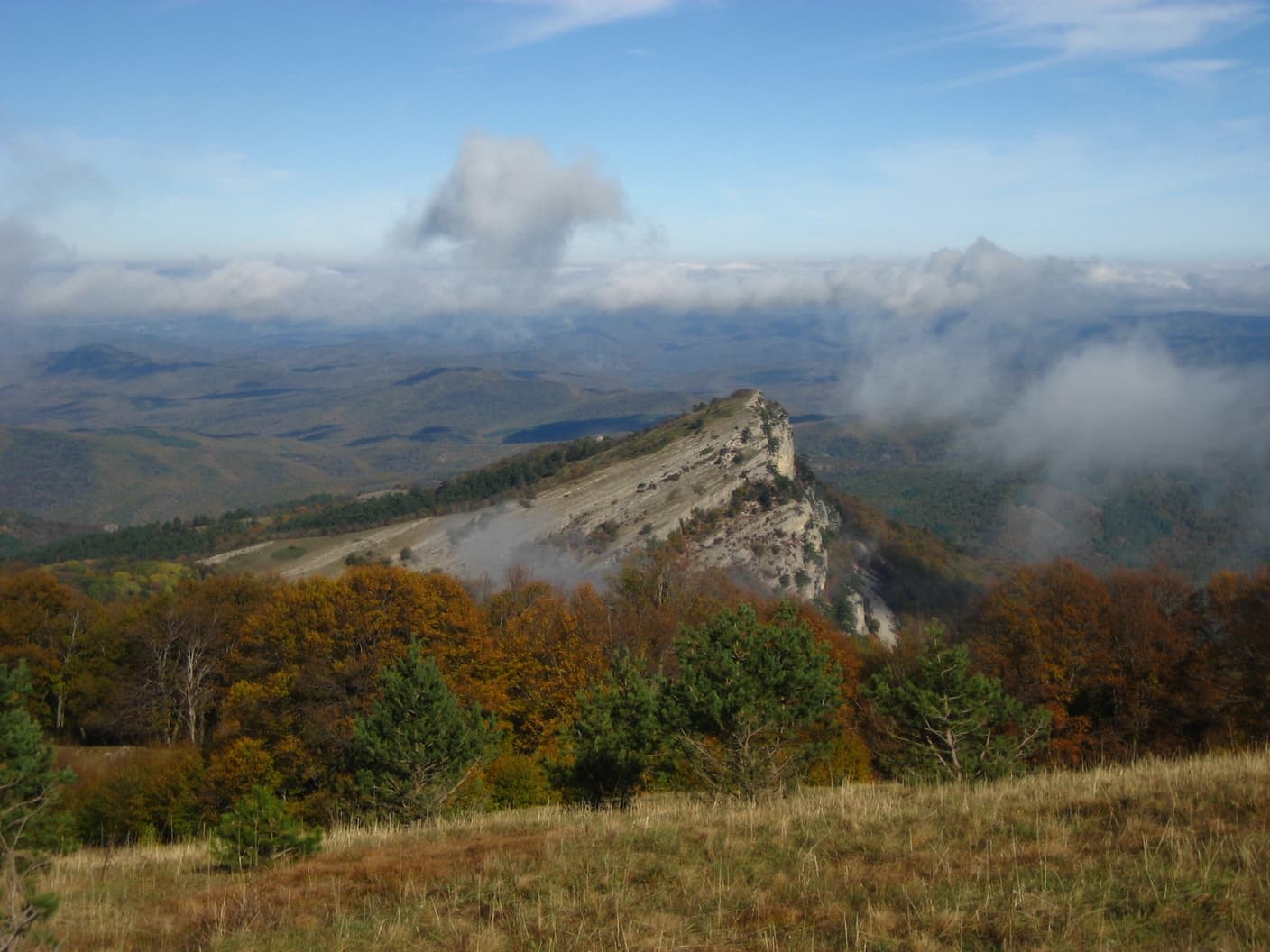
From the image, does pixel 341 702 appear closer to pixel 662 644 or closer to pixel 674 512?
pixel 662 644

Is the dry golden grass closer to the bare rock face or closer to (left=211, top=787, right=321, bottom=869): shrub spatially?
(left=211, top=787, right=321, bottom=869): shrub

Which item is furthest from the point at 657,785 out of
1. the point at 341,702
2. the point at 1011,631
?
the point at 1011,631

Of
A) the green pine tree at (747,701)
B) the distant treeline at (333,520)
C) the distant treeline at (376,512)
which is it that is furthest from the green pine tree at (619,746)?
the distant treeline at (333,520)

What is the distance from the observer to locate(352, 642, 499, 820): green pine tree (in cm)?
1551

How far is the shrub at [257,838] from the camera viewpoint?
418 inches

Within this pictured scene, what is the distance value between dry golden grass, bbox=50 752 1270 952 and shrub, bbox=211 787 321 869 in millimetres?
256

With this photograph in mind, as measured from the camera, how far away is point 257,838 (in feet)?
34.8

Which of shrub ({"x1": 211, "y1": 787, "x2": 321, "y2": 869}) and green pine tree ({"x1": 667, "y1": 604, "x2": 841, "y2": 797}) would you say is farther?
green pine tree ({"x1": 667, "y1": 604, "x2": 841, "y2": 797})

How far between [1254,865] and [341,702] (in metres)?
28.7

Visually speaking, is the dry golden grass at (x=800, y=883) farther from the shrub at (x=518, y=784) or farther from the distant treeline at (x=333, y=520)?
the distant treeline at (x=333, y=520)

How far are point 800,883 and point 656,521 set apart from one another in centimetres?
8852

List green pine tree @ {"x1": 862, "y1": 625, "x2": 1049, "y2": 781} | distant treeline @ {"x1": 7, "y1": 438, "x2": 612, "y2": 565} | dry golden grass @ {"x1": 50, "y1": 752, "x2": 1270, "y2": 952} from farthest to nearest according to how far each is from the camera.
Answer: distant treeline @ {"x1": 7, "y1": 438, "x2": 612, "y2": 565}, green pine tree @ {"x1": 862, "y1": 625, "x2": 1049, "y2": 781}, dry golden grass @ {"x1": 50, "y1": 752, "x2": 1270, "y2": 952}

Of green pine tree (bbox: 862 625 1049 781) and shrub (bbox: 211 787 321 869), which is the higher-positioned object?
shrub (bbox: 211 787 321 869)

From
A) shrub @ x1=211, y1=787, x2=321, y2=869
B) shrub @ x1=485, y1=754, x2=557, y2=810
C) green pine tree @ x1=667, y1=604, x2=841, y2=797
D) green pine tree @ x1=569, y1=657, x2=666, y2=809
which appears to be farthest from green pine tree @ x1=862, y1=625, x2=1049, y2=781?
shrub @ x1=211, y1=787, x2=321, y2=869
